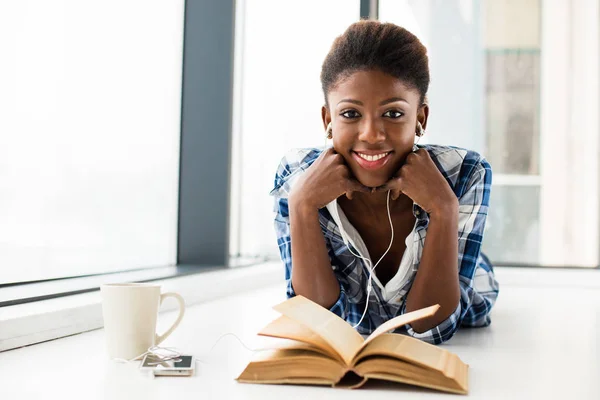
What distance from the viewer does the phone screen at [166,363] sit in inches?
36.2

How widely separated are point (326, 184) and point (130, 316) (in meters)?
0.49

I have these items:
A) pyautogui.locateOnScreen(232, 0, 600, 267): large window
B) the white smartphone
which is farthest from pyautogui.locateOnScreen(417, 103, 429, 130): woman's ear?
pyautogui.locateOnScreen(232, 0, 600, 267): large window

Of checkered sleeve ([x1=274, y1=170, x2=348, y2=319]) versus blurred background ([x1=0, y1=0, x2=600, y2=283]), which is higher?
blurred background ([x1=0, y1=0, x2=600, y2=283])

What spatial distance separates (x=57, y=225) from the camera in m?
1.61

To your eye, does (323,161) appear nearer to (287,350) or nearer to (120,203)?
(287,350)

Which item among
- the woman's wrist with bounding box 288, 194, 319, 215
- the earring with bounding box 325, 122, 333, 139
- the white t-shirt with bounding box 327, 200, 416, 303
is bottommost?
the white t-shirt with bounding box 327, 200, 416, 303

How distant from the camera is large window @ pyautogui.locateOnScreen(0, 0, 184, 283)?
4.75 ft

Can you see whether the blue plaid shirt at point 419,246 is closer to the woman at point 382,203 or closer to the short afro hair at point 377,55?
the woman at point 382,203

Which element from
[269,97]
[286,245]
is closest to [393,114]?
[286,245]

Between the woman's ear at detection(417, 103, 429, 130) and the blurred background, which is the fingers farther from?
the blurred background

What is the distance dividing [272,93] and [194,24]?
2.16 feet

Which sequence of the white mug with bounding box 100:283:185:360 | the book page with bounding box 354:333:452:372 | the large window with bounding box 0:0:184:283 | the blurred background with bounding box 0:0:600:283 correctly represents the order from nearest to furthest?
the book page with bounding box 354:333:452:372, the white mug with bounding box 100:283:185:360, the large window with bounding box 0:0:184:283, the blurred background with bounding box 0:0:600:283

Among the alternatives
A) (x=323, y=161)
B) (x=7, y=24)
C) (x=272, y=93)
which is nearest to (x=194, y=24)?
(x=272, y=93)

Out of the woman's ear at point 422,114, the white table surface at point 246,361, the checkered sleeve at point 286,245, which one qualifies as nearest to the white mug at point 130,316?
the white table surface at point 246,361
